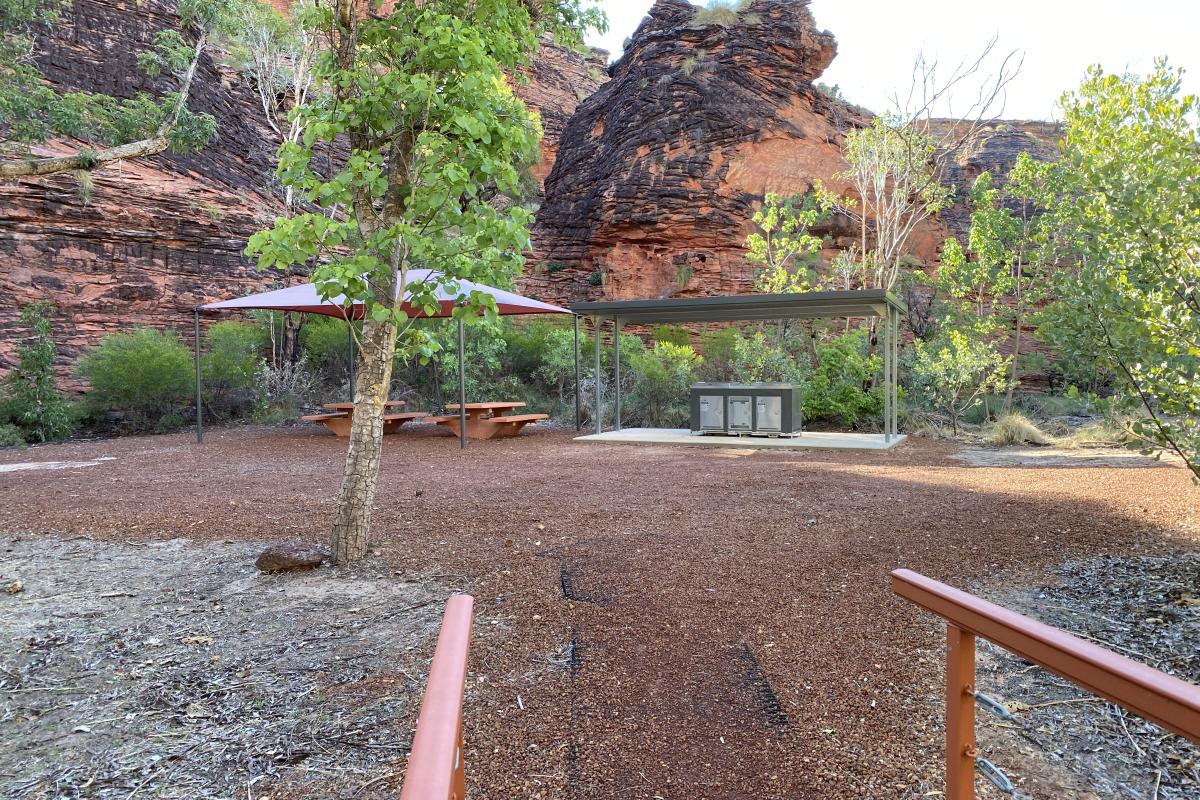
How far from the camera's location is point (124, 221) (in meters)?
18.2

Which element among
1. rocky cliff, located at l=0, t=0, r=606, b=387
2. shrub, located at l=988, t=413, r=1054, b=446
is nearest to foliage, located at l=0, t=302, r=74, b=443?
rocky cliff, located at l=0, t=0, r=606, b=387

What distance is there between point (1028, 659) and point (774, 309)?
12.1 metres

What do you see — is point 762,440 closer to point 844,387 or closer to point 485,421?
point 844,387

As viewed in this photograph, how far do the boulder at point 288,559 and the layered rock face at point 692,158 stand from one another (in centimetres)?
2077

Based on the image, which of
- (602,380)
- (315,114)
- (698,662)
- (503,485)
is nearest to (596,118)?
(602,380)

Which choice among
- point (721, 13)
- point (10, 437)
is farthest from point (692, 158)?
point (10, 437)

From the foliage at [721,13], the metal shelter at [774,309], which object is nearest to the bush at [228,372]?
the metal shelter at [774,309]

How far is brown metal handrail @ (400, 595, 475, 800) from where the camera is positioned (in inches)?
27.5

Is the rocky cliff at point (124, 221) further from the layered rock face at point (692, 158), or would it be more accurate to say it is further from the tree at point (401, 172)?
the tree at point (401, 172)

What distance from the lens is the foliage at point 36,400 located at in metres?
13.2

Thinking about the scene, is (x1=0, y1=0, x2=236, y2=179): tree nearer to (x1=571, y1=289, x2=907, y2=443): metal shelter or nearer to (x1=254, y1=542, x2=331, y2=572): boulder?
(x1=254, y1=542, x2=331, y2=572): boulder

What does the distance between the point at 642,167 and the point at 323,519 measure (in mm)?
21630

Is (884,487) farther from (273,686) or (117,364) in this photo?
(117,364)

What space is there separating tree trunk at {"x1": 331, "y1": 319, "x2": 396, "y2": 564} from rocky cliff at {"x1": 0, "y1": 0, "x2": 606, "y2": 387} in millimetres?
14492
